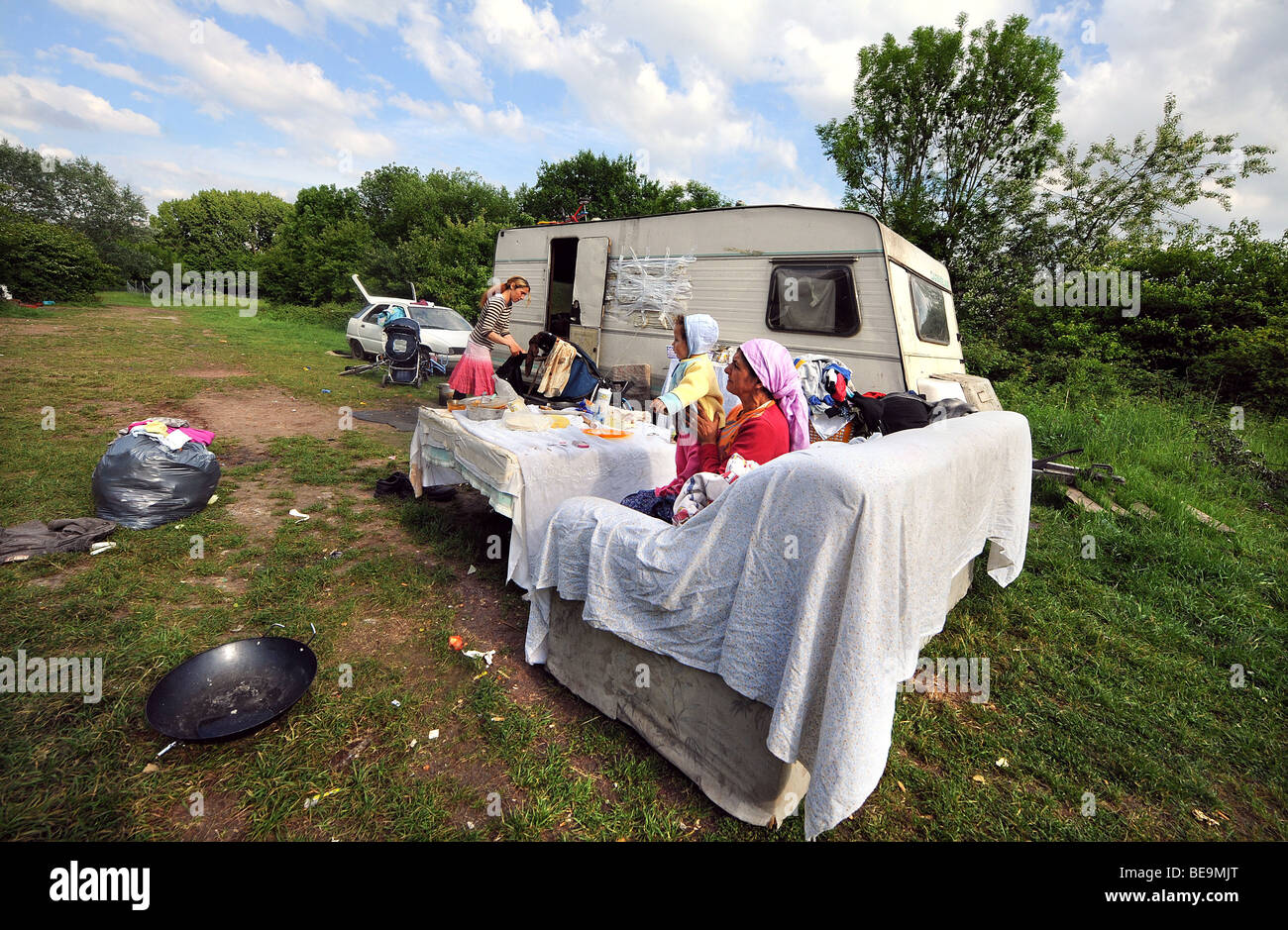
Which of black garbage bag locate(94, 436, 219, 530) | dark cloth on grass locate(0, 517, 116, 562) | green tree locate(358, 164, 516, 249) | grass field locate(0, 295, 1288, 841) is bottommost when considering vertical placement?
grass field locate(0, 295, 1288, 841)

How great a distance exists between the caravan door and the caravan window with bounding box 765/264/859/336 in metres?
3.05

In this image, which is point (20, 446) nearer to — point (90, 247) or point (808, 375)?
point (808, 375)

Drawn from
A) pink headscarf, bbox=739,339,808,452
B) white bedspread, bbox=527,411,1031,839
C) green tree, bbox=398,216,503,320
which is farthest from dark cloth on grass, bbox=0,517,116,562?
green tree, bbox=398,216,503,320

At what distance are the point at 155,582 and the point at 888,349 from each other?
6649mm

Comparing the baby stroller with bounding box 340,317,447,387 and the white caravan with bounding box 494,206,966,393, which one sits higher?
the white caravan with bounding box 494,206,966,393

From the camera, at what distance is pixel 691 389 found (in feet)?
10.6

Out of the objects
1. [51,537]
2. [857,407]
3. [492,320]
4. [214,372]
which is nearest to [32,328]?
[214,372]

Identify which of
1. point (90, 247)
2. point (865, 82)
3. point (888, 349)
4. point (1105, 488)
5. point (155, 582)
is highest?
point (865, 82)

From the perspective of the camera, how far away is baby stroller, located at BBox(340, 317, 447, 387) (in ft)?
34.7

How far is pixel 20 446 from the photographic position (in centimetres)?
545

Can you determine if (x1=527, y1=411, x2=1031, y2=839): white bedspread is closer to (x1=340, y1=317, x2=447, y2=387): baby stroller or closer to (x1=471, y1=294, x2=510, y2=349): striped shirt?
(x1=471, y1=294, x2=510, y2=349): striped shirt

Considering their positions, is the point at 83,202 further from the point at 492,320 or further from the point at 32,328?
the point at 492,320
